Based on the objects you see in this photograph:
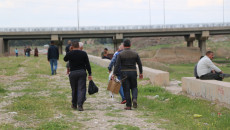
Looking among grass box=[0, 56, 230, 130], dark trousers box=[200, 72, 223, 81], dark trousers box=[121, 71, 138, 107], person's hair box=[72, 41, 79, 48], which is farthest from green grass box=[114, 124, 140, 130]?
dark trousers box=[200, 72, 223, 81]

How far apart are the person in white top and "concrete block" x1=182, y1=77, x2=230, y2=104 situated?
45 centimetres

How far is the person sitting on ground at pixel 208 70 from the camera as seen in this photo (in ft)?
38.0

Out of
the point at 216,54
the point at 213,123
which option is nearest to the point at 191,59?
the point at 216,54

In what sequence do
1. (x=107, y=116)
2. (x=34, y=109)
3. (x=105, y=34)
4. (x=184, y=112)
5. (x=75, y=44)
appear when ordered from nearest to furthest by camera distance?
(x=107, y=116)
(x=184, y=112)
(x=34, y=109)
(x=75, y=44)
(x=105, y=34)

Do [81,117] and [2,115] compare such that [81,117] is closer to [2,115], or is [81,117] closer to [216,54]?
[2,115]

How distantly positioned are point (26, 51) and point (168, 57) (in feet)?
74.8

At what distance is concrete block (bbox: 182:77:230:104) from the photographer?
904cm

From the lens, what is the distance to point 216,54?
234 ft

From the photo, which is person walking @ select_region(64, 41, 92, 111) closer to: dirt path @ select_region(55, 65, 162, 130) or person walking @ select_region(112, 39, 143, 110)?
dirt path @ select_region(55, 65, 162, 130)

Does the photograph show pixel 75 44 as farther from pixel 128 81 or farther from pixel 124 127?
pixel 124 127

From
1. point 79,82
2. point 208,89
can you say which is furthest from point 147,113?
point 208,89

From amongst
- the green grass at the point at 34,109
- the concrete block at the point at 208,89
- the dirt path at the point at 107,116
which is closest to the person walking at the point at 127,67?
the dirt path at the point at 107,116

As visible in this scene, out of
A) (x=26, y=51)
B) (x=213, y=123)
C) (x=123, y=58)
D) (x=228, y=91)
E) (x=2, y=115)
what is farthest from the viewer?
(x=26, y=51)

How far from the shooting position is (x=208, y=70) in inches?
462
